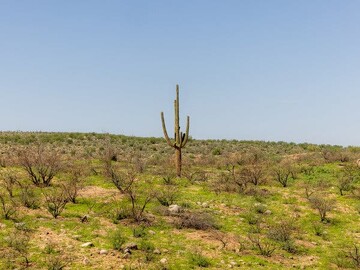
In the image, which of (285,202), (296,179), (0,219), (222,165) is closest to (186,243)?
(0,219)

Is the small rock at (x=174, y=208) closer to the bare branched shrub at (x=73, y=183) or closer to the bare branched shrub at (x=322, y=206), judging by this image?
the bare branched shrub at (x=73, y=183)

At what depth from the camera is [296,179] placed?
2159 cm

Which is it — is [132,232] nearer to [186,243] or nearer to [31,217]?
[186,243]

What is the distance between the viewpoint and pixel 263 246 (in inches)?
401

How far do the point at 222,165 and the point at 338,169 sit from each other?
24.6 ft

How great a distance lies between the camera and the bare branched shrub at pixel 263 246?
31.9ft

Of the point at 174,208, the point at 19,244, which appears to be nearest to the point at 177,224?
the point at 174,208

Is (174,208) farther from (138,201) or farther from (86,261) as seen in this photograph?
(86,261)

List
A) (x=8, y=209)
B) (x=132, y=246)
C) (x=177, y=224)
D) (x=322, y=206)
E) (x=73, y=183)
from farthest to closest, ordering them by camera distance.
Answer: (x=73, y=183), (x=322, y=206), (x=8, y=209), (x=177, y=224), (x=132, y=246)

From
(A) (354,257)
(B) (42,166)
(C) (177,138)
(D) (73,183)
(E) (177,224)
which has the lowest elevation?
(A) (354,257)

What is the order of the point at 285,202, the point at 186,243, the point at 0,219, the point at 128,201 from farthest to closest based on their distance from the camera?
the point at 285,202
the point at 128,201
the point at 0,219
the point at 186,243

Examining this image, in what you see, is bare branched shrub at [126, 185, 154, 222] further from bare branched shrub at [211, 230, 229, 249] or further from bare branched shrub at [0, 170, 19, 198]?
bare branched shrub at [0, 170, 19, 198]

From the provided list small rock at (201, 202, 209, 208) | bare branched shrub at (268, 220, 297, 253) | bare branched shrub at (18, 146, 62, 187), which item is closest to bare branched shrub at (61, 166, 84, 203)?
bare branched shrub at (18, 146, 62, 187)

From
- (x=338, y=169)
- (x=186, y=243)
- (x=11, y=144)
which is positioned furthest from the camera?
(x=11, y=144)
